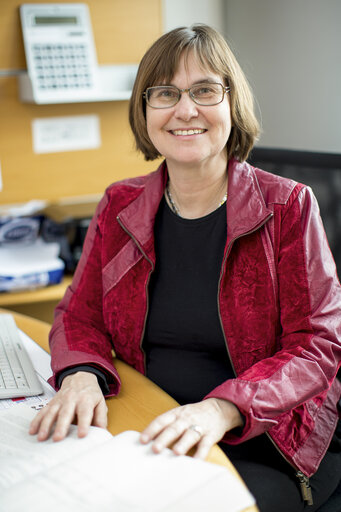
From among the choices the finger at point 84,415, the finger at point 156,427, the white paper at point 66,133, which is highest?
the white paper at point 66,133

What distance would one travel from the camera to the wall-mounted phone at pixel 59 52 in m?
2.03

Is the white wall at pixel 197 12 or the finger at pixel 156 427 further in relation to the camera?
the white wall at pixel 197 12

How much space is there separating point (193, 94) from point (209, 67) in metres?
0.07

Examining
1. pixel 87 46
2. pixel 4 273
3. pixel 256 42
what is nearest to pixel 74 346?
pixel 4 273

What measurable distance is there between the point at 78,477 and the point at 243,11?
89.4 inches

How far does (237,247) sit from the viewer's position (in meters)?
1.24

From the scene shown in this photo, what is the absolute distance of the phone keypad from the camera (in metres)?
2.05

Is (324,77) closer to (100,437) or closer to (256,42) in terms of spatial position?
(256,42)

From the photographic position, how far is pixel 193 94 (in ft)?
4.20

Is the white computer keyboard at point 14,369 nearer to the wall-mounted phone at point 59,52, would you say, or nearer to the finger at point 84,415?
the finger at point 84,415

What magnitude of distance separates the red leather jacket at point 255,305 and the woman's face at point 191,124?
0.29 feet

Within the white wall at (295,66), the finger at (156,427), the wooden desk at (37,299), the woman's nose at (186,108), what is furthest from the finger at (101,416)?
the white wall at (295,66)

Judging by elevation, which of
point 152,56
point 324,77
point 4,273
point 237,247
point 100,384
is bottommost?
point 4,273

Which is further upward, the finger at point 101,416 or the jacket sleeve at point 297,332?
the jacket sleeve at point 297,332
